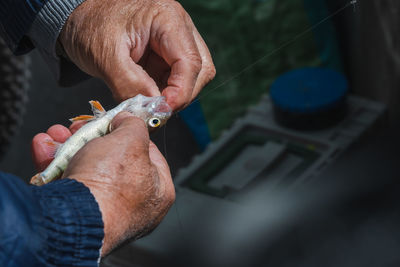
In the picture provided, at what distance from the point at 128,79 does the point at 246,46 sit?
1590mm

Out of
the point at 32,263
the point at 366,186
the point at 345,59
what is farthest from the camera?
the point at 345,59

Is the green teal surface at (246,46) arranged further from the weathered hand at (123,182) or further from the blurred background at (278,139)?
the weathered hand at (123,182)

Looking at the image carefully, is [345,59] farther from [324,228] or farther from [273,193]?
[324,228]

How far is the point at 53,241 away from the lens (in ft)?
3.25

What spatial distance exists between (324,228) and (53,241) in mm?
1114

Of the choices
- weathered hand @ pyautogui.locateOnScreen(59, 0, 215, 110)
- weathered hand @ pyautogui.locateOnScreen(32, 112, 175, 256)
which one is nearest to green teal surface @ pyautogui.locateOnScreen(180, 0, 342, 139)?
weathered hand @ pyautogui.locateOnScreen(59, 0, 215, 110)

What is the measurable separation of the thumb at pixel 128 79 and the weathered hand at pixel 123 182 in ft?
0.53

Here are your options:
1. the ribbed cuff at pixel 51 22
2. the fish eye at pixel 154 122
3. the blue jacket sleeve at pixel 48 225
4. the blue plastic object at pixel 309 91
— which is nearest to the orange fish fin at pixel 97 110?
the fish eye at pixel 154 122

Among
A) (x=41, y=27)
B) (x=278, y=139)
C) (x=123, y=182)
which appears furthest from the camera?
(x=278, y=139)

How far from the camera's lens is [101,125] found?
142cm

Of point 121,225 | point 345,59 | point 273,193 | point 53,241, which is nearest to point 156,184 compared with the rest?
point 121,225

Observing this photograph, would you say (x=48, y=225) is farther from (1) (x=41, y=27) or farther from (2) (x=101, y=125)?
(1) (x=41, y=27)

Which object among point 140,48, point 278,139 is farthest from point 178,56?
point 278,139

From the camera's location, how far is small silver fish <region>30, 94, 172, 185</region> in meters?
1.36
